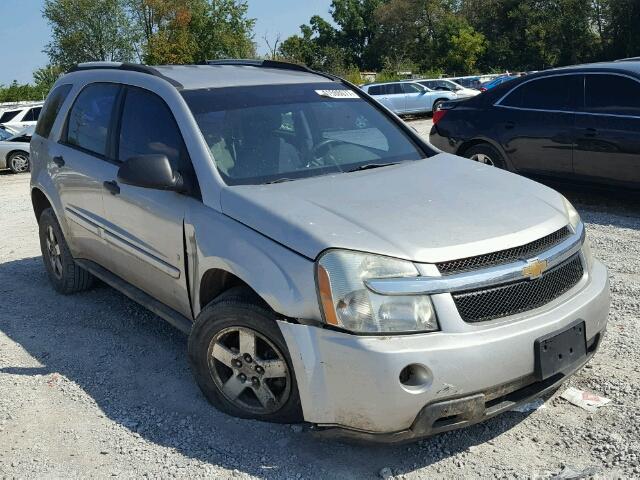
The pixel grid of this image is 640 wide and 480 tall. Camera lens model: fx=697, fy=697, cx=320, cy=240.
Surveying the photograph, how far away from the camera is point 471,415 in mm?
2908

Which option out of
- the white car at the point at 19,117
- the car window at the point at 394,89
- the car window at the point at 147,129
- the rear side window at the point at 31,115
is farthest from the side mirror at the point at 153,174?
the car window at the point at 394,89

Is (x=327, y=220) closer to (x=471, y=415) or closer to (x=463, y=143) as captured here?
(x=471, y=415)

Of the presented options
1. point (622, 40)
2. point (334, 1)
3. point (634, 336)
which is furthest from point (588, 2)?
point (634, 336)

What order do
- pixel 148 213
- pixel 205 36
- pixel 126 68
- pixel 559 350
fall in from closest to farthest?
pixel 559 350
pixel 148 213
pixel 126 68
pixel 205 36

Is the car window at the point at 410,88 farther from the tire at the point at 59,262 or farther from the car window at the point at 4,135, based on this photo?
the tire at the point at 59,262

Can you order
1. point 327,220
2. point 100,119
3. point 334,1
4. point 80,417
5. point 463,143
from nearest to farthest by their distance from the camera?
point 327,220 → point 80,417 → point 100,119 → point 463,143 → point 334,1

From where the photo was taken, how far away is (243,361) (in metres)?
3.38

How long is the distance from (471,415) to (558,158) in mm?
5289

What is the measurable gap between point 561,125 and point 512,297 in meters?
5.03

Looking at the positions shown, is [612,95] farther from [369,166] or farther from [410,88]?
[410,88]

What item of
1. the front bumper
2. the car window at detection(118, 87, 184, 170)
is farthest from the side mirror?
the front bumper

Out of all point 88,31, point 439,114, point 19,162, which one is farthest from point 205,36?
point 439,114

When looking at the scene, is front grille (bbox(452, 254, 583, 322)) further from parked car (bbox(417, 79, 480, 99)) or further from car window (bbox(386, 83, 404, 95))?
parked car (bbox(417, 79, 480, 99))

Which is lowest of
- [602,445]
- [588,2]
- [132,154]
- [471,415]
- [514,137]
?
[602,445]
